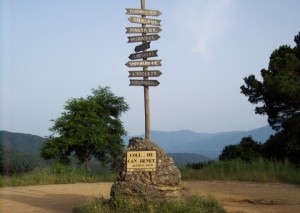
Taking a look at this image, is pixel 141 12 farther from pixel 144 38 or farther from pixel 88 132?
pixel 88 132

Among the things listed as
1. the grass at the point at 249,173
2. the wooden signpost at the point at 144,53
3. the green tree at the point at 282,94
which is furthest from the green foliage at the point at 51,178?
the green tree at the point at 282,94

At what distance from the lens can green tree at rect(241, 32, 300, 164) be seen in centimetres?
1973

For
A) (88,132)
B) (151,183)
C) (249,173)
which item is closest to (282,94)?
(249,173)

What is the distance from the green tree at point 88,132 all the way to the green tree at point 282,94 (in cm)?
711

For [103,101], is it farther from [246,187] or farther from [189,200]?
[189,200]

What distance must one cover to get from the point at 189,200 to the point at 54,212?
8.95 feet

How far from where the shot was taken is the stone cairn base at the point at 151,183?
327 inches

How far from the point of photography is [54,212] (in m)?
8.83

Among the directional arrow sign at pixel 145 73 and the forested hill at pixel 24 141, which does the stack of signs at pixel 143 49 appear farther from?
the forested hill at pixel 24 141

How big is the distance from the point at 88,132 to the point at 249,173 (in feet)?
29.4

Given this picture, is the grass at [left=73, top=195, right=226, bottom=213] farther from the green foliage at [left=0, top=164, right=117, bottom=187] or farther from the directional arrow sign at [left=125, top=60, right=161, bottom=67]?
the green foliage at [left=0, top=164, right=117, bottom=187]

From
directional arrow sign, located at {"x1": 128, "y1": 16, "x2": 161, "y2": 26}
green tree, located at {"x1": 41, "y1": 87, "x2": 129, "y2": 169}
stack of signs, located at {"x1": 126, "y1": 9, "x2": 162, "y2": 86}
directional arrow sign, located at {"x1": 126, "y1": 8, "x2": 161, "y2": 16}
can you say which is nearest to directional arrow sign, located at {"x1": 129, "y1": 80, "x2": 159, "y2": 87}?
stack of signs, located at {"x1": 126, "y1": 9, "x2": 162, "y2": 86}

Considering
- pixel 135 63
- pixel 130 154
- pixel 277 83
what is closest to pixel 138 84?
pixel 135 63

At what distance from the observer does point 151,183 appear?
331 inches
